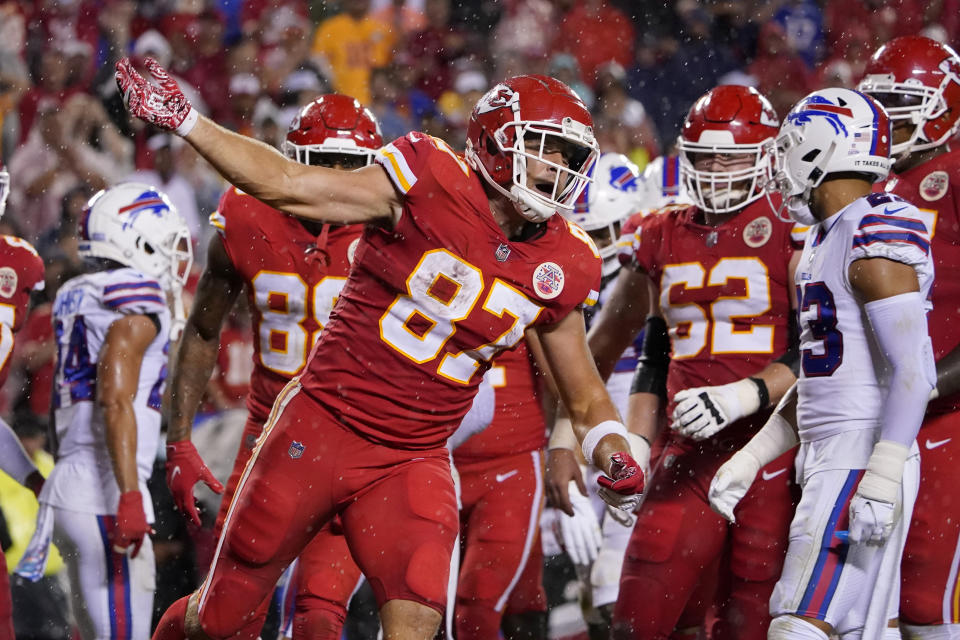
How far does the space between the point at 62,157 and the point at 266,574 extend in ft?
17.9

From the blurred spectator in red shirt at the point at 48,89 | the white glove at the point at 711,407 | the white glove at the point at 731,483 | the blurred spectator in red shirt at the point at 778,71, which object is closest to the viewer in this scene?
the white glove at the point at 731,483

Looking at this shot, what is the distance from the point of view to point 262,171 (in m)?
3.06

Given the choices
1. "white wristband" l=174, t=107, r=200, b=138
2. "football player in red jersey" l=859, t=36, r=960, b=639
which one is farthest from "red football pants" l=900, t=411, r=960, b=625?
"white wristband" l=174, t=107, r=200, b=138

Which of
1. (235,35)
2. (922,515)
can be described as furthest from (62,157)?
(922,515)

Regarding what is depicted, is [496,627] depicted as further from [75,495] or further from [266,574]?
[75,495]

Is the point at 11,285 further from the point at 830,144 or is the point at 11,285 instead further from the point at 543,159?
the point at 830,144

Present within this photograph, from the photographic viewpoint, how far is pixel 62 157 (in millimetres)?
8164

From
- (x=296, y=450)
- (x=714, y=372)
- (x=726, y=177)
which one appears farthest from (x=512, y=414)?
(x=296, y=450)

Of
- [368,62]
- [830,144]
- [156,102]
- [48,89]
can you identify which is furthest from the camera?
[368,62]

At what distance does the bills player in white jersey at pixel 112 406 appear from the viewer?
14.7 feet

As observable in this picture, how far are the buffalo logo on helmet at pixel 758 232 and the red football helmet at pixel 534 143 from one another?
Result: 104 centimetres

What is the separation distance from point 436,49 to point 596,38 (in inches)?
47.8

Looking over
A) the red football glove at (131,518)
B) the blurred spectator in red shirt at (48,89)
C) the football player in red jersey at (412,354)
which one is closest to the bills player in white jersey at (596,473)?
the football player in red jersey at (412,354)

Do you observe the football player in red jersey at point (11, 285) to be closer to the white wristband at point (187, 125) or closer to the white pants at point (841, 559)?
the white wristband at point (187, 125)
